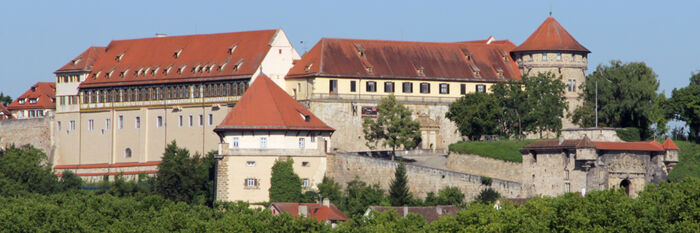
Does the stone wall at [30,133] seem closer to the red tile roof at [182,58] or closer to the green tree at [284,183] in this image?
the red tile roof at [182,58]

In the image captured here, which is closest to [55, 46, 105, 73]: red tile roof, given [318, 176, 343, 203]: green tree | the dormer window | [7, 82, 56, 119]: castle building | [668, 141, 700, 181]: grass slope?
the dormer window

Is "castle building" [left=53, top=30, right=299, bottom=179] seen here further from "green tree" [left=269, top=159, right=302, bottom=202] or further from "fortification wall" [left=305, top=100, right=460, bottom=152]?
"green tree" [left=269, top=159, right=302, bottom=202]

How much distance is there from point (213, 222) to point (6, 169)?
40722mm

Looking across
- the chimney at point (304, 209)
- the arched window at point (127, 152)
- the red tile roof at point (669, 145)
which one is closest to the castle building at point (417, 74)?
the arched window at point (127, 152)

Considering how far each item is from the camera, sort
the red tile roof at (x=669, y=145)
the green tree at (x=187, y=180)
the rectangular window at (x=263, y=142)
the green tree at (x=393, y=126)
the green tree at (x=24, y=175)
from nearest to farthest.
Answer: the red tile roof at (x=669, y=145) → the rectangular window at (x=263, y=142) → the green tree at (x=187, y=180) → the green tree at (x=393, y=126) → the green tree at (x=24, y=175)

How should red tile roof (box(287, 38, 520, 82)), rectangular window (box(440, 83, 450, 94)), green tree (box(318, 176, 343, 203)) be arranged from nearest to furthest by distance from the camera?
green tree (box(318, 176, 343, 203)) → red tile roof (box(287, 38, 520, 82)) → rectangular window (box(440, 83, 450, 94))

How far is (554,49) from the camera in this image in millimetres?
137500

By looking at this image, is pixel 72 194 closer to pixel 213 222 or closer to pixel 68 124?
pixel 68 124

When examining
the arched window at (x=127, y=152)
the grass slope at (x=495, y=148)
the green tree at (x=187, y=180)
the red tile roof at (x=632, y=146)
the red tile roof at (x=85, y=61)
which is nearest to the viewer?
the red tile roof at (x=632, y=146)

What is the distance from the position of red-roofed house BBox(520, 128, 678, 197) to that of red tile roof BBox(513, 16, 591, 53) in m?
21.7

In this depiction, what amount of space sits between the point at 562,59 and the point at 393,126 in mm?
15003

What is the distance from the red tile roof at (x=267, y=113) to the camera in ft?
404

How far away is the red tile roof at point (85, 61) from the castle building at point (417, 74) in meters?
19.8

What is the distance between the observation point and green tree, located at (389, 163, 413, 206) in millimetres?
117750
